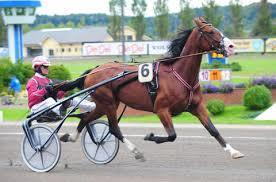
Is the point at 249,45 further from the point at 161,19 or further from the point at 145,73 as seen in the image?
the point at 145,73

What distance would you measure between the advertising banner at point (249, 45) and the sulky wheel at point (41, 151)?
1657 inches

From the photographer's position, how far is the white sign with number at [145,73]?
28.8 ft

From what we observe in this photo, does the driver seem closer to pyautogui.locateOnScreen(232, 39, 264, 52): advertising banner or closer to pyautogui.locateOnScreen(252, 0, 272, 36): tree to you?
pyautogui.locateOnScreen(232, 39, 264, 52): advertising banner

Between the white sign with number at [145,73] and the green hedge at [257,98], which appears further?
the green hedge at [257,98]

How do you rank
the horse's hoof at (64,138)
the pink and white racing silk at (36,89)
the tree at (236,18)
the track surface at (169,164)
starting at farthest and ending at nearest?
1. the tree at (236,18)
2. the horse's hoof at (64,138)
3. the pink and white racing silk at (36,89)
4. the track surface at (169,164)

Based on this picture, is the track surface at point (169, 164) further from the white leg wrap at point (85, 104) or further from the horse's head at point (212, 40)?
the horse's head at point (212, 40)

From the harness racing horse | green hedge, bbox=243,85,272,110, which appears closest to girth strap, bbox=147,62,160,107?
the harness racing horse

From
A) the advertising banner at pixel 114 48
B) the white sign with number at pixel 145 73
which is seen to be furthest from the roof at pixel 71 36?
the white sign with number at pixel 145 73

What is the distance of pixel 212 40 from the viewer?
28.3 feet

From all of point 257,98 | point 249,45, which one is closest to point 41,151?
point 257,98

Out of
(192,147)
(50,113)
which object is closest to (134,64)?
(50,113)

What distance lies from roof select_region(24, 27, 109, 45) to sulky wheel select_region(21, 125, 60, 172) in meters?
95.0

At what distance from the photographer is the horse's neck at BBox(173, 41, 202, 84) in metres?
→ 8.73

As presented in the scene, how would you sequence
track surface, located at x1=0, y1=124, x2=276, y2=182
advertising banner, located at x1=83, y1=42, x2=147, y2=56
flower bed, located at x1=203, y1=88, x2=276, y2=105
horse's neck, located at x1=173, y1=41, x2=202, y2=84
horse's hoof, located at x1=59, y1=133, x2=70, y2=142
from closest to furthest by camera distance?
track surface, located at x1=0, y1=124, x2=276, y2=182 < horse's neck, located at x1=173, y1=41, x2=202, y2=84 < horse's hoof, located at x1=59, y1=133, x2=70, y2=142 < flower bed, located at x1=203, y1=88, x2=276, y2=105 < advertising banner, located at x1=83, y1=42, x2=147, y2=56
